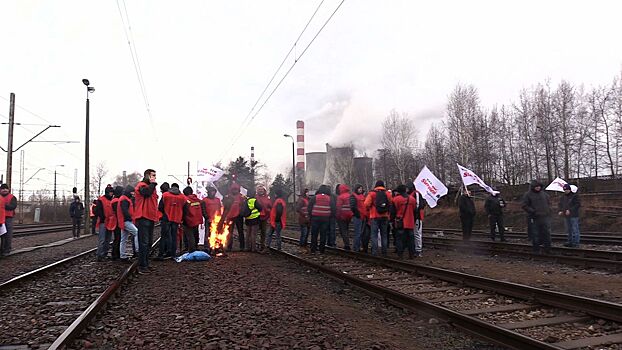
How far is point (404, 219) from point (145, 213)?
6.16 m

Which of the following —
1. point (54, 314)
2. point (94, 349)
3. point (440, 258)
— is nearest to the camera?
point (94, 349)

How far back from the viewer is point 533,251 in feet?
40.4

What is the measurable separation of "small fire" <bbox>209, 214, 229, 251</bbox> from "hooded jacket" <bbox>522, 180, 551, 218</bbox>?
862 cm

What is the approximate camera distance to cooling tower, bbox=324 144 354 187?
72.2 meters

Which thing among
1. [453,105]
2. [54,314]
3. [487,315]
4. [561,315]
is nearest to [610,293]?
[561,315]

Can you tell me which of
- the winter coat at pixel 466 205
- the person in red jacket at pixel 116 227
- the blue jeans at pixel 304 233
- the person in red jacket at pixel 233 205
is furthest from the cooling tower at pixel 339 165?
the person in red jacket at pixel 116 227

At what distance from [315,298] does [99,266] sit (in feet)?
21.7

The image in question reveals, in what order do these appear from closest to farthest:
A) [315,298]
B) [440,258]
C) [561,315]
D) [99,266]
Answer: [561,315] → [315,298] → [99,266] → [440,258]

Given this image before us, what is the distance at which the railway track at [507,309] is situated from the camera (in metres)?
4.65

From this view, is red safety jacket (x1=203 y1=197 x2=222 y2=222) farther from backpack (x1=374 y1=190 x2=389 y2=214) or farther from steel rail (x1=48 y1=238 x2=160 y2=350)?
steel rail (x1=48 y1=238 x2=160 y2=350)

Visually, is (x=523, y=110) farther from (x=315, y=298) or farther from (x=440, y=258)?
(x=315, y=298)

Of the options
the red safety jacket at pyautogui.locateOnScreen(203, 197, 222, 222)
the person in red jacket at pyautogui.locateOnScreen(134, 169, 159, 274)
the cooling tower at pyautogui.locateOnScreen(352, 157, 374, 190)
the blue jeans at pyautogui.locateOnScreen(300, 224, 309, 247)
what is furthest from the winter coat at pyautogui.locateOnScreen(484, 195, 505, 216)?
the cooling tower at pyautogui.locateOnScreen(352, 157, 374, 190)

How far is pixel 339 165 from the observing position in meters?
76.5

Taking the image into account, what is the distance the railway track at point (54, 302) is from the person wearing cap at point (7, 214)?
10.6 feet
